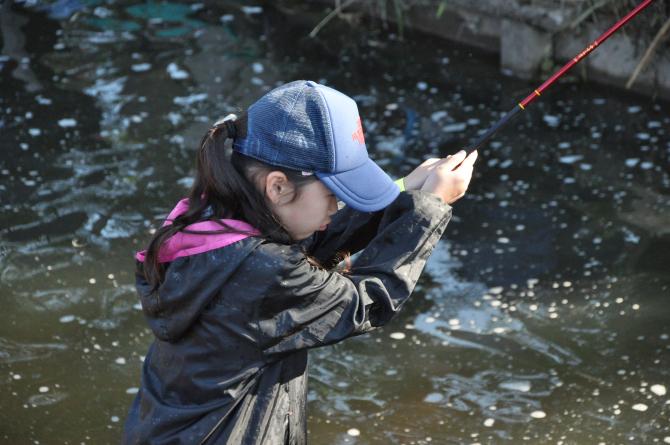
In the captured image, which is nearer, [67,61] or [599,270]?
[599,270]

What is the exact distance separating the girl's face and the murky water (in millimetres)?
1291

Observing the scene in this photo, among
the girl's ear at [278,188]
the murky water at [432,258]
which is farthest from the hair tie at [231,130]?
the murky water at [432,258]

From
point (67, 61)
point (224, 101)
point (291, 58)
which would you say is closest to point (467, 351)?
point (224, 101)

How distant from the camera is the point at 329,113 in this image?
1896 millimetres

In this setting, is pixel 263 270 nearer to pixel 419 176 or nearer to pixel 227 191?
pixel 227 191

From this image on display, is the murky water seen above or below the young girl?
below

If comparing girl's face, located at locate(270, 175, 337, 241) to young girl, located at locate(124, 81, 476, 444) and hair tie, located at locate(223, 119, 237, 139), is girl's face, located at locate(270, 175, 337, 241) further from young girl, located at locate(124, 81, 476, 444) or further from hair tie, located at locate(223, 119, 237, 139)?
hair tie, located at locate(223, 119, 237, 139)

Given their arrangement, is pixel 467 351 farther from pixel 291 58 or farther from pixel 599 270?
pixel 291 58

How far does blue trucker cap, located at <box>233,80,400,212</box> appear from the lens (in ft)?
6.18

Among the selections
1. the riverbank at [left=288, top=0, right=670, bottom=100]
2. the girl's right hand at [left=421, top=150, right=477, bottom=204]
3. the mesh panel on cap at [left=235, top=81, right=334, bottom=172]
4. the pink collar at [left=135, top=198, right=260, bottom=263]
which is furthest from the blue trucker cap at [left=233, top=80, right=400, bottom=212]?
the riverbank at [left=288, top=0, right=670, bottom=100]

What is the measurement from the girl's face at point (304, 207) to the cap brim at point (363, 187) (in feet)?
0.13

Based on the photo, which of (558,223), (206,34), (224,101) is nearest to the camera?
(558,223)

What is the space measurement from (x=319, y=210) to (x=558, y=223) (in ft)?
8.28

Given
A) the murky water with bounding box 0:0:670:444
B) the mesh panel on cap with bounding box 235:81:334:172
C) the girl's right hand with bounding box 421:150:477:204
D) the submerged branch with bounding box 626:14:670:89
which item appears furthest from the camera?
the submerged branch with bounding box 626:14:670:89
